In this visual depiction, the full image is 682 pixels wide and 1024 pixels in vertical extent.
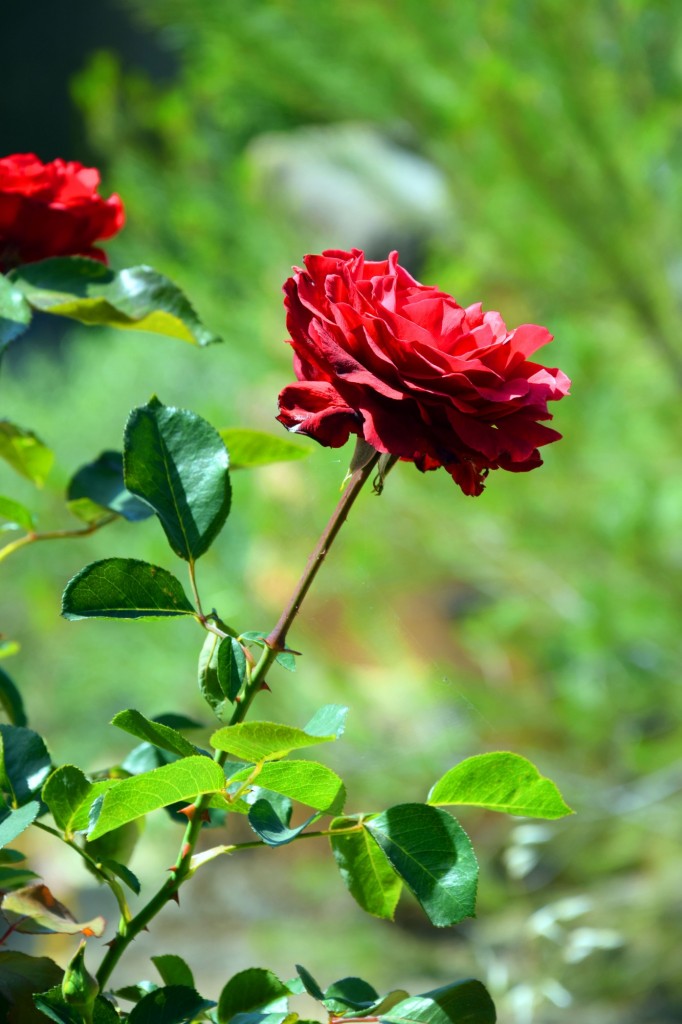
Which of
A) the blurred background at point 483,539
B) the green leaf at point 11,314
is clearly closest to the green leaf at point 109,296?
the green leaf at point 11,314

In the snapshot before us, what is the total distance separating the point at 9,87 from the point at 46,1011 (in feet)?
9.00

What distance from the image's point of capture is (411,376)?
22 cm

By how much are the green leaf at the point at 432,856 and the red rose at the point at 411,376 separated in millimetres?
70

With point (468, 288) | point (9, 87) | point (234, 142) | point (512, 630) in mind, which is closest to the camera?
point (468, 288)

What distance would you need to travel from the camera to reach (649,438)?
4.34 ft

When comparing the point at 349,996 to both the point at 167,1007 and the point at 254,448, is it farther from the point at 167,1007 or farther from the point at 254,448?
the point at 254,448

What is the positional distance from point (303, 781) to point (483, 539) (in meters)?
1.04

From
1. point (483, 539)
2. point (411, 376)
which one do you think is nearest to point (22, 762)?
point (411, 376)

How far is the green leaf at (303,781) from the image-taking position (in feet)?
0.70

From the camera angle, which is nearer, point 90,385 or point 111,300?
point 111,300

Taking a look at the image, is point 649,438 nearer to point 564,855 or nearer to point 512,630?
point 512,630

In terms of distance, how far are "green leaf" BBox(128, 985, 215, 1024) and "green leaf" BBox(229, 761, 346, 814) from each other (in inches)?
2.0

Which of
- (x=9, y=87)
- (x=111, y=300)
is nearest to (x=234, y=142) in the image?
(x=9, y=87)

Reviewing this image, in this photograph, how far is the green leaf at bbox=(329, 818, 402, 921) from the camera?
24cm
